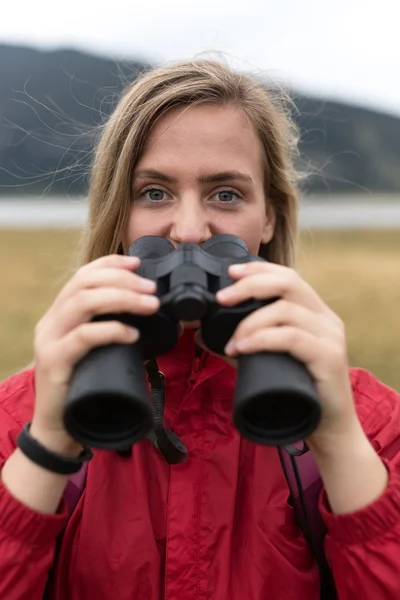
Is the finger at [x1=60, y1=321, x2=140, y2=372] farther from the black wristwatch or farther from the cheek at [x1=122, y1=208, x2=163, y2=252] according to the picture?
the cheek at [x1=122, y1=208, x2=163, y2=252]

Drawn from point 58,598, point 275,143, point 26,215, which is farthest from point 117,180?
point 26,215

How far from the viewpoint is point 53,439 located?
1461 millimetres

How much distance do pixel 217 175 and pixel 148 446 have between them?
0.74m

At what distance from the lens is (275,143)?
233 centimetres

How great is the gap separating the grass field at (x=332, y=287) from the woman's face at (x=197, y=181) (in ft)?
2.81

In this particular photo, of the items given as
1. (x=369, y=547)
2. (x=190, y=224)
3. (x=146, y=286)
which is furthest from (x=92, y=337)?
(x=369, y=547)

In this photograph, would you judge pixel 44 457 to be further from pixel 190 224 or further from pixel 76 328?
pixel 190 224

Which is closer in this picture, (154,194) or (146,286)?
(146,286)

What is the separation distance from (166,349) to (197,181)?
0.59m

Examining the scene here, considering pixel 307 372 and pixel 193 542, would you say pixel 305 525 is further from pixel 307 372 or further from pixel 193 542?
pixel 307 372

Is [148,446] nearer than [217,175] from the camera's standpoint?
Yes

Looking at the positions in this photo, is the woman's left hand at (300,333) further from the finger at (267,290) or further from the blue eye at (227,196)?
the blue eye at (227,196)

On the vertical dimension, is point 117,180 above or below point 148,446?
above

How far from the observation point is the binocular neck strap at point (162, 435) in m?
1.69
